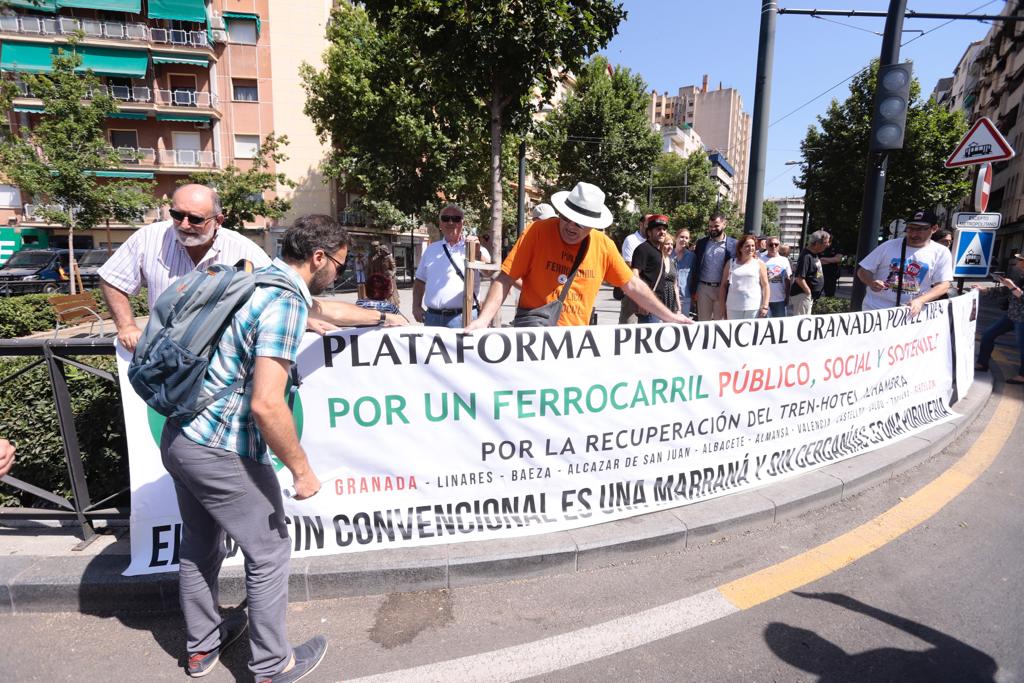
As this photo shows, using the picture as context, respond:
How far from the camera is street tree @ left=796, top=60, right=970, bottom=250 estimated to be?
26.9 m

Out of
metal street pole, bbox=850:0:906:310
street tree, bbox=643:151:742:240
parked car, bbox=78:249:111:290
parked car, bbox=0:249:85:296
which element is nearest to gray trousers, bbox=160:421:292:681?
metal street pole, bbox=850:0:906:310

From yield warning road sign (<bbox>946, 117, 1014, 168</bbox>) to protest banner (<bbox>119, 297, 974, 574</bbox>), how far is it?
212 inches

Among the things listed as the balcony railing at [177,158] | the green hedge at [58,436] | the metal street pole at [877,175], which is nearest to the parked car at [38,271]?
the balcony railing at [177,158]

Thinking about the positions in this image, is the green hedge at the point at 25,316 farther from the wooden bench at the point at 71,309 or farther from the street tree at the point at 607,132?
the street tree at the point at 607,132

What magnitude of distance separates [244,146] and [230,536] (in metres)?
37.0

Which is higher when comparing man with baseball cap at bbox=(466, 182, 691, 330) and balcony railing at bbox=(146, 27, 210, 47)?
balcony railing at bbox=(146, 27, 210, 47)

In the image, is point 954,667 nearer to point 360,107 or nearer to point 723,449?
point 723,449

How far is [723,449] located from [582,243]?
1556 millimetres

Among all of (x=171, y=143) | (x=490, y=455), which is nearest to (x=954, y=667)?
(x=490, y=455)

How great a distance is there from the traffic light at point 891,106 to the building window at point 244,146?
34.0 meters

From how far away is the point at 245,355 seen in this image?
6.36 ft

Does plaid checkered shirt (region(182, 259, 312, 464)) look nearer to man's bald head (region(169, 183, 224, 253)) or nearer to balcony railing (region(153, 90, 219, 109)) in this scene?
man's bald head (region(169, 183, 224, 253))

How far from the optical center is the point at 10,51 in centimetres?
3088

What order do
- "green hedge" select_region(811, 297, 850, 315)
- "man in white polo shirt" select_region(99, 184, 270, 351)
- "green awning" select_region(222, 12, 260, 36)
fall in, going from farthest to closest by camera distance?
"green awning" select_region(222, 12, 260, 36), "green hedge" select_region(811, 297, 850, 315), "man in white polo shirt" select_region(99, 184, 270, 351)
